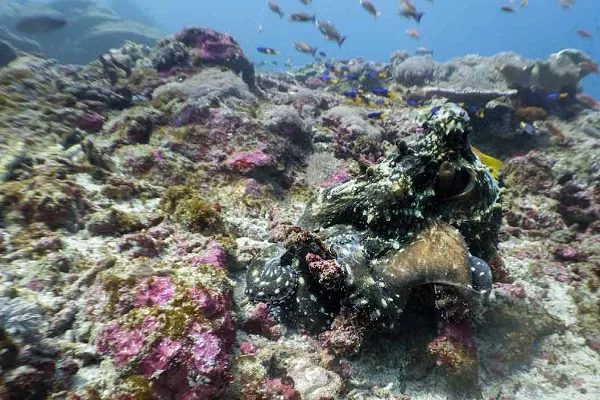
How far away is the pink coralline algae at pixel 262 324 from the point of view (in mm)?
3156

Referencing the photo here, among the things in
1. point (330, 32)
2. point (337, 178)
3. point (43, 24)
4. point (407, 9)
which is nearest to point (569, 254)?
point (337, 178)

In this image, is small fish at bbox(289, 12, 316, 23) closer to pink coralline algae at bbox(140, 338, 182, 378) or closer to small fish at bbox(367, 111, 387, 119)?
small fish at bbox(367, 111, 387, 119)

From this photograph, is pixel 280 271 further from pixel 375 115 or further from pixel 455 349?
pixel 375 115

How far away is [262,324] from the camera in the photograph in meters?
3.19

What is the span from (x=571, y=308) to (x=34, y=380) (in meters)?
5.51

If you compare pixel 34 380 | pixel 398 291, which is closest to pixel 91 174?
pixel 34 380

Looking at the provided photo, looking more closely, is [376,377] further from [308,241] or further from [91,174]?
[91,174]

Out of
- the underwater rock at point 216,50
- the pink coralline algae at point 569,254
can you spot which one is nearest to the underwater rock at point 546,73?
the pink coralline algae at point 569,254

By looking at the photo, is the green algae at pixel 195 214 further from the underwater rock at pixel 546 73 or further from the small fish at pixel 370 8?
the small fish at pixel 370 8

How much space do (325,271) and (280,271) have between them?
0.51m

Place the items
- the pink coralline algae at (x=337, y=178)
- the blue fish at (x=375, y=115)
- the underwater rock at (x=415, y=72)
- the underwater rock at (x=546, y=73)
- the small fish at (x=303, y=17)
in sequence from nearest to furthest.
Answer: the pink coralline algae at (x=337, y=178), the blue fish at (x=375, y=115), the underwater rock at (x=546, y=73), the underwater rock at (x=415, y=72), the small fish at (x=303, y=17)

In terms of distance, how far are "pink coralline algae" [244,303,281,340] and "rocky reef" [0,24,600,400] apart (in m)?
0.01

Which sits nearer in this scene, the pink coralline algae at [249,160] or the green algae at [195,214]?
the green algae at [195,214]

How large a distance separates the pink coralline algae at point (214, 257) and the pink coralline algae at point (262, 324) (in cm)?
61
